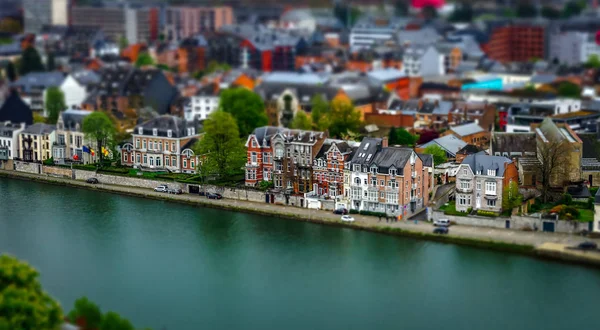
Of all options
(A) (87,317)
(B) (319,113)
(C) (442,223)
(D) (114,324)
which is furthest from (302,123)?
(D) (114,324)

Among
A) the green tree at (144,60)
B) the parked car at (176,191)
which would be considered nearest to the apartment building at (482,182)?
the parked car at (176,191)

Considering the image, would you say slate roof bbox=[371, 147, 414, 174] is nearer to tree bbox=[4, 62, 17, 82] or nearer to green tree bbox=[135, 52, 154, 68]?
green tree bbox=[135, 52, 154, 68]

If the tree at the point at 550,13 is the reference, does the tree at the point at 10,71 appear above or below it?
below

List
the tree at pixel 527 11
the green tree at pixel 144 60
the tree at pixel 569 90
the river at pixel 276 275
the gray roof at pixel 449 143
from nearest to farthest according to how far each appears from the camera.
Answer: the river at pixel 276 275, the gray roof at pixel 449 143, the tree at pixel 569 90, the green tree at pixel 144 60, the tree at pixel 527 11

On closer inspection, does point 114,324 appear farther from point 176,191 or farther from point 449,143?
point 449,143

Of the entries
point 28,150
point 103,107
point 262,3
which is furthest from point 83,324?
point 262,3

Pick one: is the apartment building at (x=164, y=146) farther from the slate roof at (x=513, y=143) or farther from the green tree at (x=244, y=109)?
the slate roof at (x=513, y=143)
